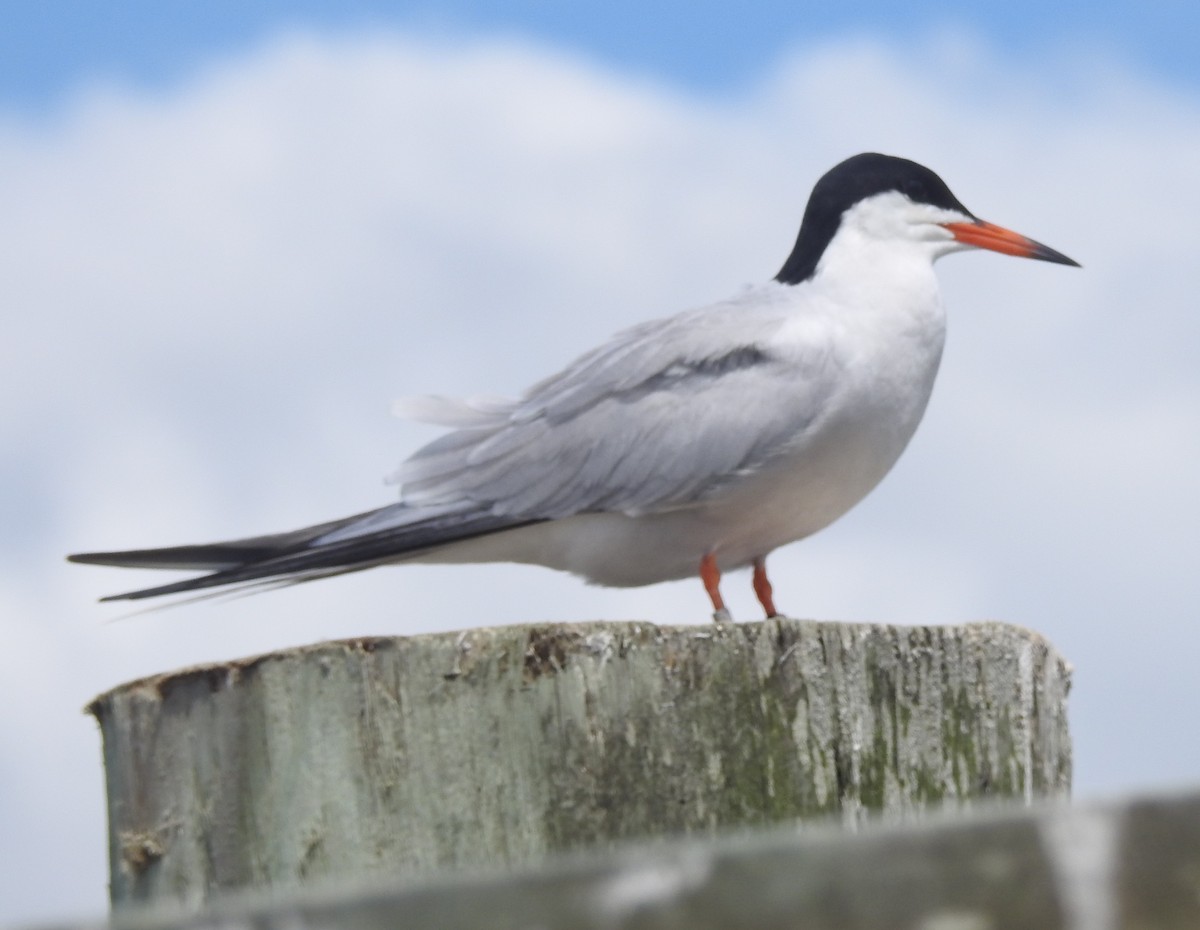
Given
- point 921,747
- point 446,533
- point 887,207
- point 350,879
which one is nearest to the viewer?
point 350,879

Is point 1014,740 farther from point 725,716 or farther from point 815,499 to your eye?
point 815,499

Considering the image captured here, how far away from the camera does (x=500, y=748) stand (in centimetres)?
362

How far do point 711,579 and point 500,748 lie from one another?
2.44m

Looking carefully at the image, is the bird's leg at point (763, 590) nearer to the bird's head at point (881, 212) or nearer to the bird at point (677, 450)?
the bird at point (677, 450)

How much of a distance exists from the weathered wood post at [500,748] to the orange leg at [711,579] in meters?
1.99

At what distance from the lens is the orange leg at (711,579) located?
596 centimetres

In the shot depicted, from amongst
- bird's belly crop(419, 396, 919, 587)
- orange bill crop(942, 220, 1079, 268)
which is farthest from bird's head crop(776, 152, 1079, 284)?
bird's belly crop(419, 396, 919, 587)

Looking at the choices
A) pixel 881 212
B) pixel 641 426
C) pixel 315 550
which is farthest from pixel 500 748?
pixel 881 212

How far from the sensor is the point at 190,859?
3.79 m

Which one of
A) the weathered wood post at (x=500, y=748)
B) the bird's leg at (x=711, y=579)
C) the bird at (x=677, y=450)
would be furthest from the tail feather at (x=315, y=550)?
the weathered wood post at (x=500, y=748)

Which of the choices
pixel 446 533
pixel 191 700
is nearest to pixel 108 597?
pixel 446 533

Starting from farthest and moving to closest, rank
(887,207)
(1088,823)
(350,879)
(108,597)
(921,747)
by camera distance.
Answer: (887,207) < (108,597) < (921,747) < (350,879) < (1088,823)

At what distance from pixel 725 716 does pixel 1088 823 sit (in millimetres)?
1944

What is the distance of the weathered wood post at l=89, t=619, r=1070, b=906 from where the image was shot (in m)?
3.60
